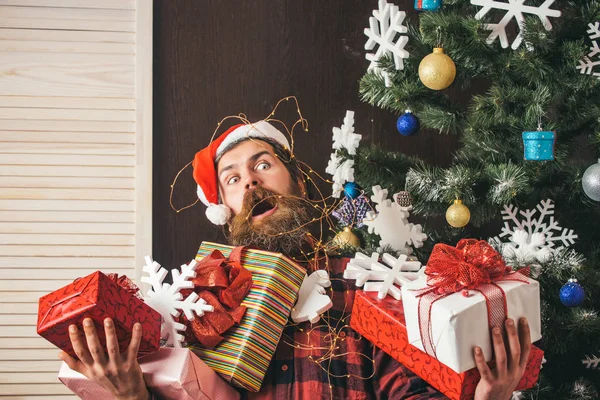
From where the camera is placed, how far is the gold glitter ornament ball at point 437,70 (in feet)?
4.48

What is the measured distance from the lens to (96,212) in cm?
206

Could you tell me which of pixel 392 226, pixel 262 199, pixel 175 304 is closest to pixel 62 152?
pixel 262 199

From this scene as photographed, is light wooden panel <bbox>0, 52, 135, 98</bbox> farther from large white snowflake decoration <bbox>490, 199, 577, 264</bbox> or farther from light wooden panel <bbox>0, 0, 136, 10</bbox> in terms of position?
large white snowflake decoration <bbox>490, 199, 577, 264</bbox>

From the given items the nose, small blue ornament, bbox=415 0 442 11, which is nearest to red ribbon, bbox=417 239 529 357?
small blue ornament, bbox=415 0 442 11

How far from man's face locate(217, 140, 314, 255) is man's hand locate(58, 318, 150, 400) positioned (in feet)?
1.74

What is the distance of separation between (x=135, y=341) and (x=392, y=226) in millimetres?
744

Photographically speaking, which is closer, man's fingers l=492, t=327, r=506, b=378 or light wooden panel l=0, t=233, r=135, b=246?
man's fingers l=492, t=327, r=506, b=378

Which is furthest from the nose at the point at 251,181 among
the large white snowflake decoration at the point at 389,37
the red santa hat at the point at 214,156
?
the large white snowflake decoration at the point at 389,37

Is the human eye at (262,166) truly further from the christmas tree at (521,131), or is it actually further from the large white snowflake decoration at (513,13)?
the large white snowflake decoration at (513,13)

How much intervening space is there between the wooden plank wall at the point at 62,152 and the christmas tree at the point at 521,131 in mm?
839

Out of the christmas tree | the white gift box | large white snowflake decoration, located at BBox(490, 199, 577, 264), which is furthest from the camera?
large white snowflake decoration, located at BBox(490, 199, 577, 264)

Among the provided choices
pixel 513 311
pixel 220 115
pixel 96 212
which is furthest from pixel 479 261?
pixel 96 212

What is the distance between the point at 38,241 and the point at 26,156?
0.92ft

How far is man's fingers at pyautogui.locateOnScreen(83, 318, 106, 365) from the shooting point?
1222 millimetres
